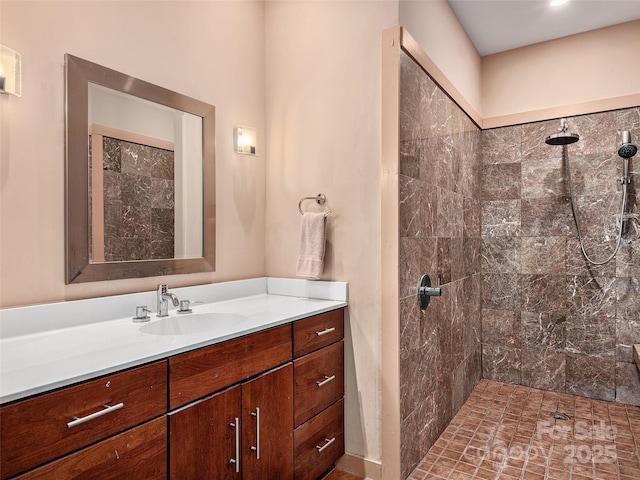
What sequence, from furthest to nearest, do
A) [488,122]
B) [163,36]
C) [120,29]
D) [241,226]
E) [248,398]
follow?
[488,122] < [241,226] < [163,36] < [120,29] < [248,398]

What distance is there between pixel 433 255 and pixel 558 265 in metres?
1.41

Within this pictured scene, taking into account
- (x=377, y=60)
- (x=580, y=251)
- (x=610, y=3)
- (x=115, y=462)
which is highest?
(x=610, y=3)

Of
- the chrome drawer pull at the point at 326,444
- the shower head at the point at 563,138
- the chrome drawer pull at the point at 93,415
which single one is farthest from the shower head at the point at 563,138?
the chrome drawer pull at the point at 93,415

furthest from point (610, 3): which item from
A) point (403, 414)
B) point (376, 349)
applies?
point (403, 414)

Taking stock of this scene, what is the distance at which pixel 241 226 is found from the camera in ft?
7.79

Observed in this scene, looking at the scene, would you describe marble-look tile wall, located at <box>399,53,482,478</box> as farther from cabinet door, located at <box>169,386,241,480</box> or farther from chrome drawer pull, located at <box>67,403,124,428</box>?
chrome drawer pull, located at <box>67,403,124,428</box>

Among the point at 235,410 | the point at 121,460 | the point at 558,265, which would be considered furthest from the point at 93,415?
the point at 558,265

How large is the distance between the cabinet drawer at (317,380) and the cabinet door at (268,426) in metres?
0.06

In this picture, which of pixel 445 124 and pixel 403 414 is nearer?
pixel 403 414

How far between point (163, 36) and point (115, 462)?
1800mm

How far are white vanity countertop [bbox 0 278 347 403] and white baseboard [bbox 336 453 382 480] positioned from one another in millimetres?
802

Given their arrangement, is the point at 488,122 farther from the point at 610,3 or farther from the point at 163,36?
the point at 163,36

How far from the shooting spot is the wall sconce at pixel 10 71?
1371 millimetres

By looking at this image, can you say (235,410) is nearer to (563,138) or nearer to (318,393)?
(318,393)
